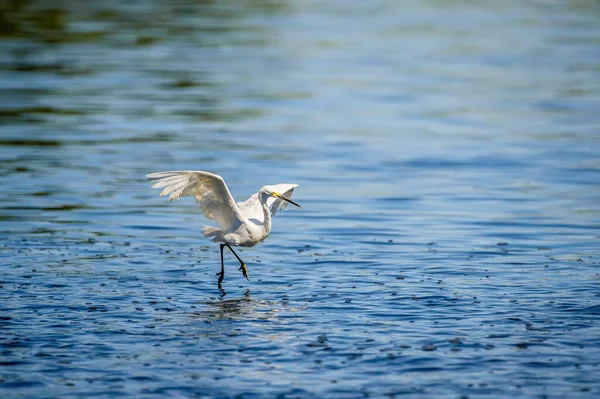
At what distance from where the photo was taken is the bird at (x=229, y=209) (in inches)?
514

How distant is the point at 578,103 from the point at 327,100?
704cm

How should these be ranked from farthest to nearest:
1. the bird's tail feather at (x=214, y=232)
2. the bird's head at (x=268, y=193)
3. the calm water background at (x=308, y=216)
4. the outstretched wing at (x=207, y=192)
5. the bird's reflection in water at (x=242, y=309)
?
the bird's tail feather at (x=214, y=232)
the bird's head at (x=268, y=193)
the outstretched wing at (x=207, y=192)
the bird's reflection in water at (x=242, y=309)
the calm water background at (x=308, y=216)

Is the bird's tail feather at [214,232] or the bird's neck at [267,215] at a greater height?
the bird's neck at [267,215]

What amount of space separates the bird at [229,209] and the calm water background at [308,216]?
604 mm

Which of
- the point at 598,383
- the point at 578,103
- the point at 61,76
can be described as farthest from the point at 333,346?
the point at 61,76

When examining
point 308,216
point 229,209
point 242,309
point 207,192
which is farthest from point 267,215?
point 308,216

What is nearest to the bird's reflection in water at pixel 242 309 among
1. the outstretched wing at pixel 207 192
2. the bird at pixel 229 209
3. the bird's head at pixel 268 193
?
the bird at pixel 229 209

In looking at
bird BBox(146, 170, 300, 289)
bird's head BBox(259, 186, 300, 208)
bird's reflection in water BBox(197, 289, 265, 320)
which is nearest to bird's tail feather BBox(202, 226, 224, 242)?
bird BBox(146, 170, 300, 289)

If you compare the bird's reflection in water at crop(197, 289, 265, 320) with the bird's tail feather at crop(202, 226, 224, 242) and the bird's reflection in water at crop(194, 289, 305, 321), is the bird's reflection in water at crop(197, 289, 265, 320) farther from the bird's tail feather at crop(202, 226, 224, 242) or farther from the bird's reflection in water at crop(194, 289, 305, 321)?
the bird's tail feather at crop(202, 226, 224, 242)

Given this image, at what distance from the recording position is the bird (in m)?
13.0

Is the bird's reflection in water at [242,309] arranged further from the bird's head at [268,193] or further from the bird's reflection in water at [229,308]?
the bird's head at [268,193]

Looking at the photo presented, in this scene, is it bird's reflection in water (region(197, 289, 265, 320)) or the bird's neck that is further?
the bird's neck

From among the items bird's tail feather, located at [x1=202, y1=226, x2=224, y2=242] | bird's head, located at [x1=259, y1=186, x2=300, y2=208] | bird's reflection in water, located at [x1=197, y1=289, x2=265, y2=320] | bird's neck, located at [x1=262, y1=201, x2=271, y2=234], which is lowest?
bird's reflection in water, located at [x1=197, y1=289, x2=265, y2=320]

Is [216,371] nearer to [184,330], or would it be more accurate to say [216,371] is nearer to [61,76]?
[184,330]
